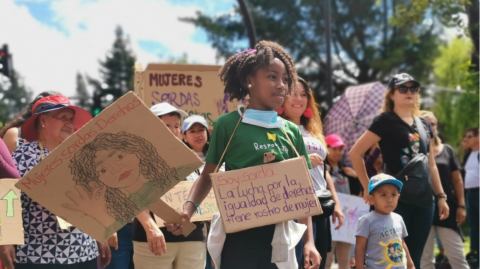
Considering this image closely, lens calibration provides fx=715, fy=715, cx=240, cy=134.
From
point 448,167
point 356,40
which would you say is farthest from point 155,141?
point 356,40

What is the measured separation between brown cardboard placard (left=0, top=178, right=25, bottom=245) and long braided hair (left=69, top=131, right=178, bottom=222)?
64cm

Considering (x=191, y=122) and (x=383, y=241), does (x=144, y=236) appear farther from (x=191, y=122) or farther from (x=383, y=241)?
(x=383, y=241)

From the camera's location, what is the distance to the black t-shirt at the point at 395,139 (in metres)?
5.68

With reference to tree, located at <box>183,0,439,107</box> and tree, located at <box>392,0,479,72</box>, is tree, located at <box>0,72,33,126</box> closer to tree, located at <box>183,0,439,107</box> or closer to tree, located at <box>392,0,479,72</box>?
tree, located at <box>183,0,439,107</box>

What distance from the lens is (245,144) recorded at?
365 centimetres

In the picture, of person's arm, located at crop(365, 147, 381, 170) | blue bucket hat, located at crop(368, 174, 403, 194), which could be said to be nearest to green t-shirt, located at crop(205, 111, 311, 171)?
blue bucket hat, located at crop(368, 174, 403, 194)

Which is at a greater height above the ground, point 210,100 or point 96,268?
point 210,100

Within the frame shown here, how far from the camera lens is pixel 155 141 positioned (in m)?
3.53

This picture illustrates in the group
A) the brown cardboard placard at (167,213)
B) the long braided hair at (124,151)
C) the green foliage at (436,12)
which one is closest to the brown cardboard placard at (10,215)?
the long braided hair at (124,151)

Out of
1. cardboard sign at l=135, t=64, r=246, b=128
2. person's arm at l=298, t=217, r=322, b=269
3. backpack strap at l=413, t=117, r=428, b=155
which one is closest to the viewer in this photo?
person's arm at l=298, t=217, r=322, b=269

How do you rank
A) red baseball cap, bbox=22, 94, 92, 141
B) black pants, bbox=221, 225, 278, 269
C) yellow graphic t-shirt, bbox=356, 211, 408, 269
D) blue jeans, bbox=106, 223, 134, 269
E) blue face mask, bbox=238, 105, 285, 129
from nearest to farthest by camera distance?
1. black pants, bbox=221, 225, 278, 269
2. blue face mask, bbox=238, 105, 285, 129
3. red baseball cap, bbox=22, 94, 92, 141
4. yellow graphic t-shirt, bbox=356, 211, 408, 269
5. blue jeans, bbox=106, 223, 134, 269

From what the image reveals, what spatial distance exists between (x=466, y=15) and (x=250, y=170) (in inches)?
294

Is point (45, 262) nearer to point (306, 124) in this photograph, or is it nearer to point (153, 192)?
point (153, 192)

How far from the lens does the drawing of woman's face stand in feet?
11.6
